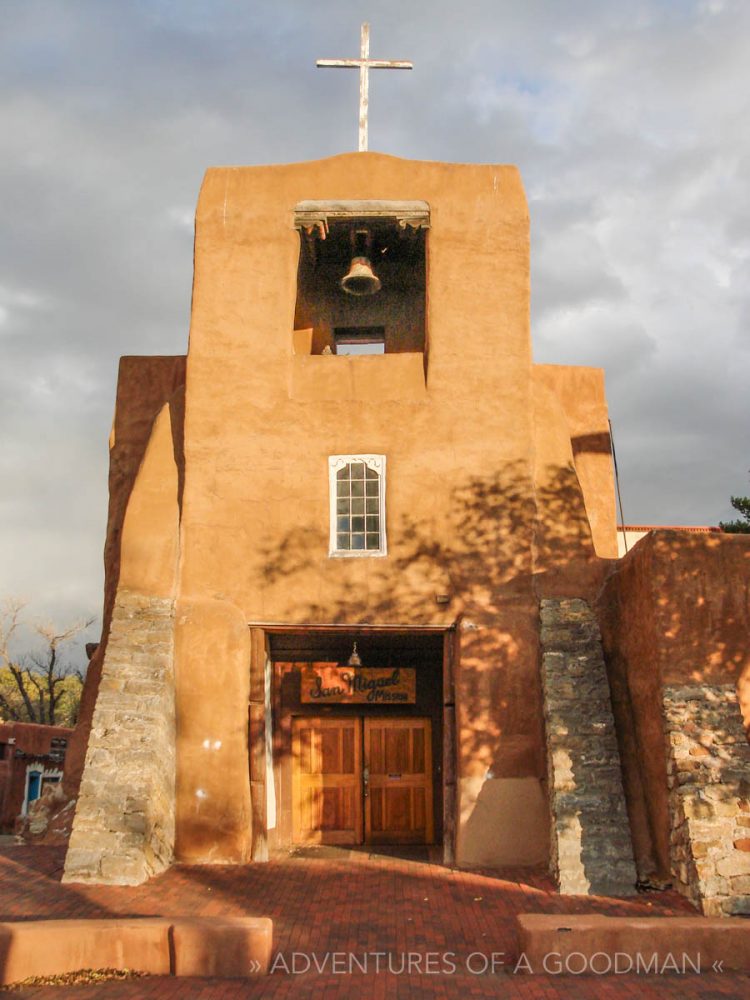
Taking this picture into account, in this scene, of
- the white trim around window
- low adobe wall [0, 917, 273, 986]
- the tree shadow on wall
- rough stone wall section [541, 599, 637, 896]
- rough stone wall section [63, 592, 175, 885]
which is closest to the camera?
low adobe wall [0, 917, 273, 986]

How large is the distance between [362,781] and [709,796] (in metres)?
6.77

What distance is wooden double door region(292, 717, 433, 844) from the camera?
14625mm

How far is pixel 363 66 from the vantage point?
14.2 meters

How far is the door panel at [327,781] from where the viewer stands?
1457cm

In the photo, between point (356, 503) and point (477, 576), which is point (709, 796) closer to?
point (477, 576)

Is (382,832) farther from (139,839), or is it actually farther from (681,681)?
(681,681)

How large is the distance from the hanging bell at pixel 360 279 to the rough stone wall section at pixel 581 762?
558 cm

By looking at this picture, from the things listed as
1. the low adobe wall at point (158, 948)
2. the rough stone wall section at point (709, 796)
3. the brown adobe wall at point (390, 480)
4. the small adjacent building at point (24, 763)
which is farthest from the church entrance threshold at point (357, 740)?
the small adjacent building at point (24, 763)

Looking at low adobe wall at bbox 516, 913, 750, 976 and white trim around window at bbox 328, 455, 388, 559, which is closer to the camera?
low adobe wall at bbox 516, 913, 750, 976

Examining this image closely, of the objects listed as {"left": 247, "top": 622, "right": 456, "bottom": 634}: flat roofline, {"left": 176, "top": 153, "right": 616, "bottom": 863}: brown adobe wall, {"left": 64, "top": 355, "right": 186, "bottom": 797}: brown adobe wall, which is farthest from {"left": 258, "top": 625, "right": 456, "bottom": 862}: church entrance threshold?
{"left": 64, "top": 355, "right": 186, "bottom": 797}: brown adobe wall

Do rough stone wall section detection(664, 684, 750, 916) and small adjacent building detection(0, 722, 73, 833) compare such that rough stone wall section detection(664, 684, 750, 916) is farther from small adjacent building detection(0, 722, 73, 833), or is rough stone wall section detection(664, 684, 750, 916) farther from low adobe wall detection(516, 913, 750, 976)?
small adjacent building detection(0, 722, 73, 833)

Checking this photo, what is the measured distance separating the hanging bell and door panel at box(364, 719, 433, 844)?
7.30m

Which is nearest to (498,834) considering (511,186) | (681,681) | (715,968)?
(681,681)

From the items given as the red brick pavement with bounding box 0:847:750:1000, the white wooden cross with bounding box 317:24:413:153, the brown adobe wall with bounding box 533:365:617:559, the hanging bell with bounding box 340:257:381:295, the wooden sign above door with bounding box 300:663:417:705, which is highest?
the white wooden cross with bounding box 317:24:413:153
